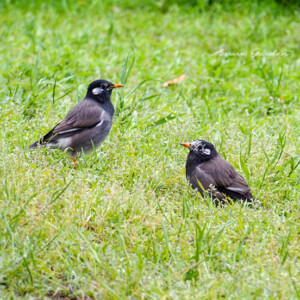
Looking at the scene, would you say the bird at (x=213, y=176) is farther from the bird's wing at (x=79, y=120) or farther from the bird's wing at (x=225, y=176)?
the bird's wing at (x=79, y=120)

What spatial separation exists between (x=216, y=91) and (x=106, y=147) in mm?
2445

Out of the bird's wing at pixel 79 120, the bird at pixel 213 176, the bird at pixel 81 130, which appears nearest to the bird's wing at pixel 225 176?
the bird at pixel 213 176

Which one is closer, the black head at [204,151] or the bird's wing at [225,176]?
the bird's wing at [225,176]

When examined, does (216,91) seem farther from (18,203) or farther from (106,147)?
(18,203)

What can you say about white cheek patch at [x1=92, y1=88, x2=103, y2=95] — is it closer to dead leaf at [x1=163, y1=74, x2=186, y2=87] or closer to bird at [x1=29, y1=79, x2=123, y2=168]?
bird at [x1=29, y1=79, x2=123, y2=168]

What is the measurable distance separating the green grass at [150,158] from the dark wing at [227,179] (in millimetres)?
179

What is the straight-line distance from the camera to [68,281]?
3.34 m

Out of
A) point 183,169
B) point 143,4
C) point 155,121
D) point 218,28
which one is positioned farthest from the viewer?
point 143,4

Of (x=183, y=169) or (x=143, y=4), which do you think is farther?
(x=143, y=4)

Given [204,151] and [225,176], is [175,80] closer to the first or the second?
[204,151]

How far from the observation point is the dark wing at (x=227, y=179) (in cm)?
477

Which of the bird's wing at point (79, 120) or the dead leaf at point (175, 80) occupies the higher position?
the bird's wing at point (79, 120)

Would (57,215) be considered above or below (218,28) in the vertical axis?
below

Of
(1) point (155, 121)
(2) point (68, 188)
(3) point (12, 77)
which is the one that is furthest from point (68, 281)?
(3) point (12, 77)
